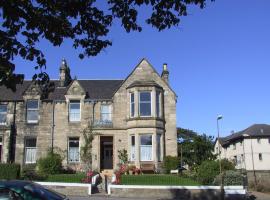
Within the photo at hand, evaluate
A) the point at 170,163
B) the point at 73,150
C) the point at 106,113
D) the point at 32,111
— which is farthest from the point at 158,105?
the point at 32,111

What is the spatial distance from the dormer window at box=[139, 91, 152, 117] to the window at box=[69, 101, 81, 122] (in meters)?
5.61

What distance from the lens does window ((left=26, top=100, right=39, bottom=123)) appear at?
3781 centimetres

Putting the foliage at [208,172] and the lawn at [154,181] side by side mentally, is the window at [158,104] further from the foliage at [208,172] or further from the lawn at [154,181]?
the lawn at [154,181]

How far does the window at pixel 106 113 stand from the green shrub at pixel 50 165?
208 inches

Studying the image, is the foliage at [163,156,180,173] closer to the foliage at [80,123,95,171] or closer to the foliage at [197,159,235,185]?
the foliage at [197,159,235,185]

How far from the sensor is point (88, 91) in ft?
129

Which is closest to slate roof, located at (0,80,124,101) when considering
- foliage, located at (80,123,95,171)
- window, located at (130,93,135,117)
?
window, located at (130,93,135,117)

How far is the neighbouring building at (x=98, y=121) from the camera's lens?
1420 inches

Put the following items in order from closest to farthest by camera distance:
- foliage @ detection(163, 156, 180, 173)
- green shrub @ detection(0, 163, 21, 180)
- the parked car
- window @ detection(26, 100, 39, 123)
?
1. the parked car
2. green shrub @ detection(0, 163, 21, 180)
3. foliage @ detection(163, 156, 180, 173)
4. window @ detection(26, 100, 39, 123)

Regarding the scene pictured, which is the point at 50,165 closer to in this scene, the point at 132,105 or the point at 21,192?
the point at 132,105

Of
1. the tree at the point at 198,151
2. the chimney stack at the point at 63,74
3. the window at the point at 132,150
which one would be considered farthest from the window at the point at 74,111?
the tree at the point at 198,151

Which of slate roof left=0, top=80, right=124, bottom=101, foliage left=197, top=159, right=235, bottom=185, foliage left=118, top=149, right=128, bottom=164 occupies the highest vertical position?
slate roof left=0, top=80, right=124, bottom=101

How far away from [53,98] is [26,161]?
5871 millimetres

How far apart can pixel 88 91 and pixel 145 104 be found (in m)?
5.88
